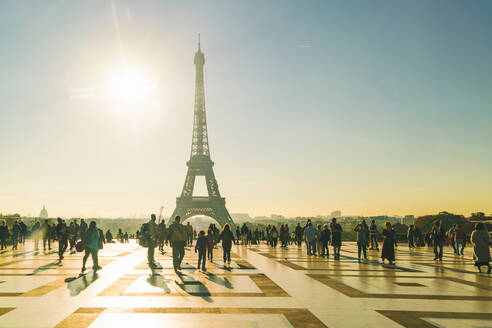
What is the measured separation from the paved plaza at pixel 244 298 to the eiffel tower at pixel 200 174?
50.9 metres

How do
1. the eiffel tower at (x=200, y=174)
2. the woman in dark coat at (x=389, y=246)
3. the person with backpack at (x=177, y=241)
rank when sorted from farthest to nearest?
the eiffel tower at (x=200, y=174)
the woman in dark coat at (x=389, y=246)
the person with backpack at (x=177, y=241)

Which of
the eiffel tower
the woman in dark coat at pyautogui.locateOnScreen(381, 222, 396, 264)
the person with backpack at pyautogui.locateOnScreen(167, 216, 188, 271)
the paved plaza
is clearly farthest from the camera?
the eiffel tower

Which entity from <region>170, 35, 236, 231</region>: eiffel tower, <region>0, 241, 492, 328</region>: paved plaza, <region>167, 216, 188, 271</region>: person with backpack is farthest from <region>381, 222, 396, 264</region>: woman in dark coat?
<region>170, 35, 236, 231</region>: eiffel tower

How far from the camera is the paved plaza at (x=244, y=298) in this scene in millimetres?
7062

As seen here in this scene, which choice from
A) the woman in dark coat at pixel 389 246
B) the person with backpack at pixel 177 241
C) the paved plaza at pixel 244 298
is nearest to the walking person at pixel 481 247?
the paved plaza at pixel 244 298

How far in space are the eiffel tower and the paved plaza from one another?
2002 inches

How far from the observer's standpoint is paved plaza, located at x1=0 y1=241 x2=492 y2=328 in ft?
23.2

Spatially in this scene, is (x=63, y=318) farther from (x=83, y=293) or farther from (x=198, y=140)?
(x=198, y=140)

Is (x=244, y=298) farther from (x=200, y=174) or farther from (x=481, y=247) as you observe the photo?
(x=200, y=174)

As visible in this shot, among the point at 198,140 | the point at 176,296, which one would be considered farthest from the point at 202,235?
the point at 198,140

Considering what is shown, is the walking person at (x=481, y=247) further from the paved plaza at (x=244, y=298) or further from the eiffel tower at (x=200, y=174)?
the eiffel tower at (x=200, y=174)

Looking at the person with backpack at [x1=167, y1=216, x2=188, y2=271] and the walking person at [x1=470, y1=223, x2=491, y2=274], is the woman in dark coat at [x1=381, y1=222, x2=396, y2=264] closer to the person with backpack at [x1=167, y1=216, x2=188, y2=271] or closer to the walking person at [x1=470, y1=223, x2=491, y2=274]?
the walking person at [x1=470, y1=223, x2=491, y2=274]

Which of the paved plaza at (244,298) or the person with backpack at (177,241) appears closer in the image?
the paved plaza at (244,298)

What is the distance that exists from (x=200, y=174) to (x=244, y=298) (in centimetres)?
6029
